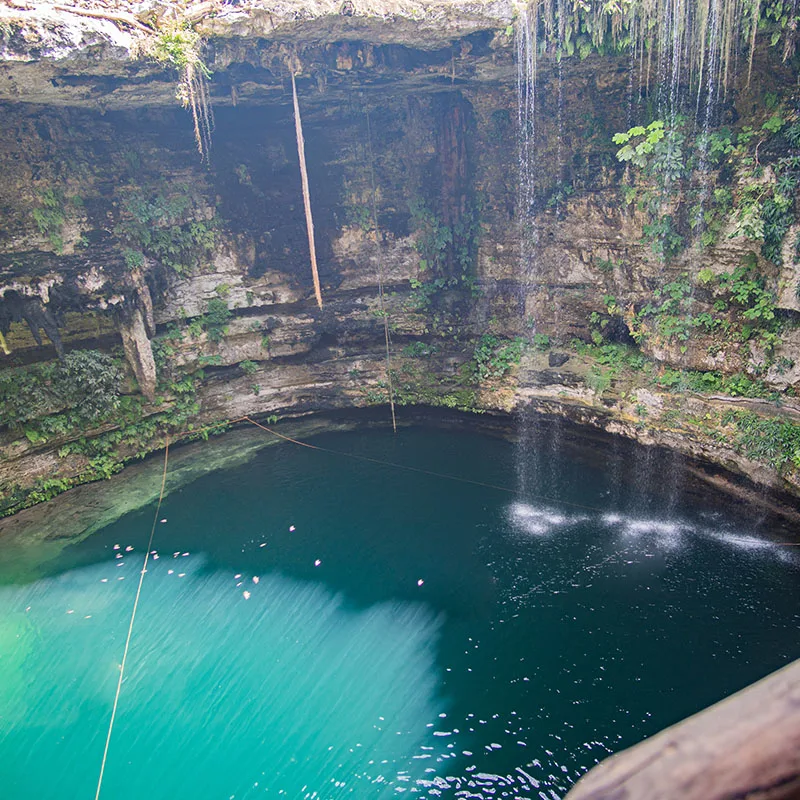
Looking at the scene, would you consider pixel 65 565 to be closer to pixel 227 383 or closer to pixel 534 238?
pixel 227 383

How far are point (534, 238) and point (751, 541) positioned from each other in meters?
7.77

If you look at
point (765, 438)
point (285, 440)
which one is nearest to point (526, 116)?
point (765, 438)

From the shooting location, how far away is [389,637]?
338 inches

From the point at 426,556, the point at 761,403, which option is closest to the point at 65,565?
the point at 426,556

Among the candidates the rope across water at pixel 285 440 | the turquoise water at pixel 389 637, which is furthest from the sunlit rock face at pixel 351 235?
the turquoise water at pixel 389 637

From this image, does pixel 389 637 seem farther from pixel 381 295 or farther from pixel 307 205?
pixel 307 205

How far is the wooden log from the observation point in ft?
3.46

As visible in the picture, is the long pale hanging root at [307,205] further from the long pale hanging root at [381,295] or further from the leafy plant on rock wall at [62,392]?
the leafy plant on rock wall at [62,392]

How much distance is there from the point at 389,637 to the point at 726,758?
807 cm

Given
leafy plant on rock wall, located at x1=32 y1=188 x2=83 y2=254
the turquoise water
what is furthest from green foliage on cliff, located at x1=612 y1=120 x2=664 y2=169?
leafy plant on rock wall, located at x1=32 y1=188 x2=83 y2=254

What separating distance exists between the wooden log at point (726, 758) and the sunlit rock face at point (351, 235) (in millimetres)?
10251

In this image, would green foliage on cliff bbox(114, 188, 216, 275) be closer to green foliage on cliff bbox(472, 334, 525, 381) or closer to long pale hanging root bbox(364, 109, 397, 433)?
long pale hanging root bbox(364, 109, 397, 433)

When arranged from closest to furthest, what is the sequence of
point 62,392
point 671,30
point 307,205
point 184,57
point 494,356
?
1. point 671,30
2. point 184,57
3. point 62,392
4. point 307,205
5. point 494,356

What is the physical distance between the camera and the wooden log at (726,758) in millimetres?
1055
